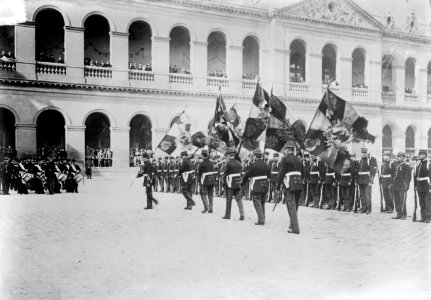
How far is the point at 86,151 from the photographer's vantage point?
2772 centimetres

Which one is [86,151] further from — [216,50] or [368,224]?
[368,224]

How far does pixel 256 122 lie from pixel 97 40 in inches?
634

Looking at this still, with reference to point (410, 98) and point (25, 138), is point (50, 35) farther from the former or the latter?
point (410, 98)

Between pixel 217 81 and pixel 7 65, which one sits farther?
pixel 217 81

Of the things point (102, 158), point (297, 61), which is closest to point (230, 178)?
point (102, 158)

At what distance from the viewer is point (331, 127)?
43.0ft

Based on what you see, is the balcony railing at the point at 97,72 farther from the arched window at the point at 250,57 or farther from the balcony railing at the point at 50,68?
the arched window at the point at 250,57

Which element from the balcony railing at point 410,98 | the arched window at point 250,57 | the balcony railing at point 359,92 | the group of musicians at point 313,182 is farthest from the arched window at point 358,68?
the group of musicians at point 313,182

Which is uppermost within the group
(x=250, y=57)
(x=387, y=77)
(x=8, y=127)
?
(x=250, y=57)

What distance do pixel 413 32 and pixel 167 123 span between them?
20.4 m

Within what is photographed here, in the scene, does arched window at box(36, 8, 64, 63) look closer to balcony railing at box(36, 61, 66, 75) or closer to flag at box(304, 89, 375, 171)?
balcony railing at box(36, 61, 66, 75)

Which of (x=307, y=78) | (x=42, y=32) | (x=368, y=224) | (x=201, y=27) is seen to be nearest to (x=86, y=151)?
(x=42, y=32)

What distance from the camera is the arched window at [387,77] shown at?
36.7 m

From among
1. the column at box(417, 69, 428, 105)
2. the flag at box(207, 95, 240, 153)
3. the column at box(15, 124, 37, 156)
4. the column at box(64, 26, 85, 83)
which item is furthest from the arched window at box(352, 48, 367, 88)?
the column at box(15, 124, 37, 156)
